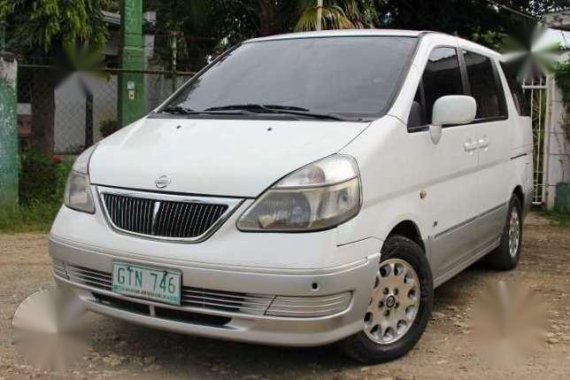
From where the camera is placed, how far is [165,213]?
11.1ft

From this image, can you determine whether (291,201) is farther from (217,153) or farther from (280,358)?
(280,358)

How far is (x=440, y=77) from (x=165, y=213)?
2040 mm

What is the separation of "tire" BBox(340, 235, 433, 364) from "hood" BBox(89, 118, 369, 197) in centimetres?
64

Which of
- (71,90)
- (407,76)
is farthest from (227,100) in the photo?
(71,90)

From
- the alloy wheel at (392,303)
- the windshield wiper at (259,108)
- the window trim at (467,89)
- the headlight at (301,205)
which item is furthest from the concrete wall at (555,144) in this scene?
the headlight at (301,205)

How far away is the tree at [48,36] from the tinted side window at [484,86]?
4.95 metres

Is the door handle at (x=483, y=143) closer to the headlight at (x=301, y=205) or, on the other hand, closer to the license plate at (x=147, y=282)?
the headlight at (x=301, y=205)

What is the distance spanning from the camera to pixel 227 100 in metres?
4.29

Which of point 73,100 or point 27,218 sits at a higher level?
point 73,100

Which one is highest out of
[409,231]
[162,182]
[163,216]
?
[162,182]

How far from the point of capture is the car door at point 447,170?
13.4 feet

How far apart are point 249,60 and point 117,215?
157 centimetres

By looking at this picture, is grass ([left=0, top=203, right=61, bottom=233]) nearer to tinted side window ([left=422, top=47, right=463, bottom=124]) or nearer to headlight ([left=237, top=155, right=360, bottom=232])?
tinted side window ([left=422, top=47, right=463, bottom=124])

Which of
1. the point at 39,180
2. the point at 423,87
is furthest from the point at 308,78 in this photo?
the point at 39,180
